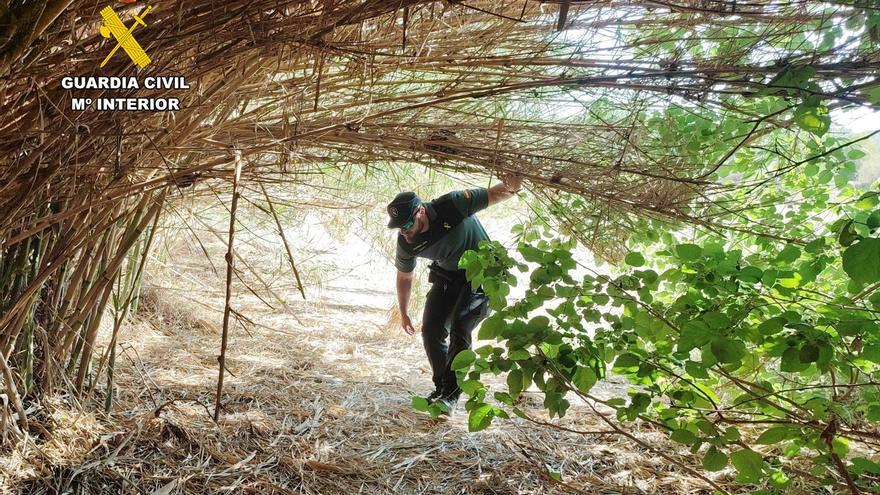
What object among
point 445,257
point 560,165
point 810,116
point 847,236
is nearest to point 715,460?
point 847,236

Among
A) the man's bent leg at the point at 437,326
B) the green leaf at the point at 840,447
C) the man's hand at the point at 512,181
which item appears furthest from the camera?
the man's bent leg at the point at 437,326

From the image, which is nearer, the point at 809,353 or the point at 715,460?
the point at 809,353

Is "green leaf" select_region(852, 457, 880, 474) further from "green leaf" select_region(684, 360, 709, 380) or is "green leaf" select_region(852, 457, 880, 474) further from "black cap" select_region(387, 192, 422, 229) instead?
"black cap" select_region(387, 192, 422, 229)

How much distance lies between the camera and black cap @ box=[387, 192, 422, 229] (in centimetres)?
208

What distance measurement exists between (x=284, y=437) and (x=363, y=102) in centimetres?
114

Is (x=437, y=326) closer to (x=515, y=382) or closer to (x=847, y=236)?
(x=515, y=382)

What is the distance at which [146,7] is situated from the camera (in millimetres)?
1030

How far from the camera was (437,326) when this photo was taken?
2340 millimetres

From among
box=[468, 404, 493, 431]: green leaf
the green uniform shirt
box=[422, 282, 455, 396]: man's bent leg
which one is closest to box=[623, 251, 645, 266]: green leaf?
box=[468, 404, 493, 431]: green leaf

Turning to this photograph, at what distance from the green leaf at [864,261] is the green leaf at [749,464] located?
347mm

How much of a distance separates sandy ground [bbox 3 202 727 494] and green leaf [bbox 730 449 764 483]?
2.52 ft

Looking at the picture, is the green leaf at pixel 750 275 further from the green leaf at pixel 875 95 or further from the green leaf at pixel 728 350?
the green leaf at pixel 875 95

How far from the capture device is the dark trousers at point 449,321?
2.24 meters

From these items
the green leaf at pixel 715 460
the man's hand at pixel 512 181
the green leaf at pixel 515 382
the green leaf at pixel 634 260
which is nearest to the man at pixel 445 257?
the man's hand at pixel 512 181
